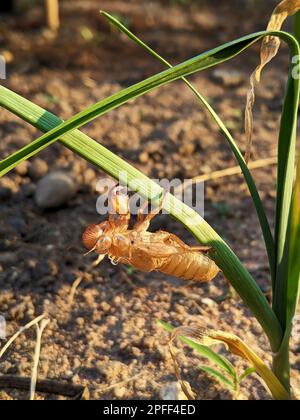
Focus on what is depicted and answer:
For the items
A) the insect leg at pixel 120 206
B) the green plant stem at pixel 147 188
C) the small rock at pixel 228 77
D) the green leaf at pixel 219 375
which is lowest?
the green leaf at pixel 219 375

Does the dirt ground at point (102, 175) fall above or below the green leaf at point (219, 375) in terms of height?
above

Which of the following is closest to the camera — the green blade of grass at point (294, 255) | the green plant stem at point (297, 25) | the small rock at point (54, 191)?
the green blade of grass at point (294, 255)

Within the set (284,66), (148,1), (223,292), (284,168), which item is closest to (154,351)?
(223,292)

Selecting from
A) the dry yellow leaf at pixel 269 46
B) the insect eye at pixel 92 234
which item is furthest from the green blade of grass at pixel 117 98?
the insect eye at pixel 92 234

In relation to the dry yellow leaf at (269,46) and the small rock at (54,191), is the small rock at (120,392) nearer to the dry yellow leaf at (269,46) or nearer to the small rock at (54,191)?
the dry yellow leaf at (269,46)

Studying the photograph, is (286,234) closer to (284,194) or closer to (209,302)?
(284,194)

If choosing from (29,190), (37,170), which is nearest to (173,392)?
(29,190)

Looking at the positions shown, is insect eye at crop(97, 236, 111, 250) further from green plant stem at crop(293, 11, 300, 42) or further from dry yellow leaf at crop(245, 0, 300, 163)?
green plant stem at crop(293, 11, 300, 42)
